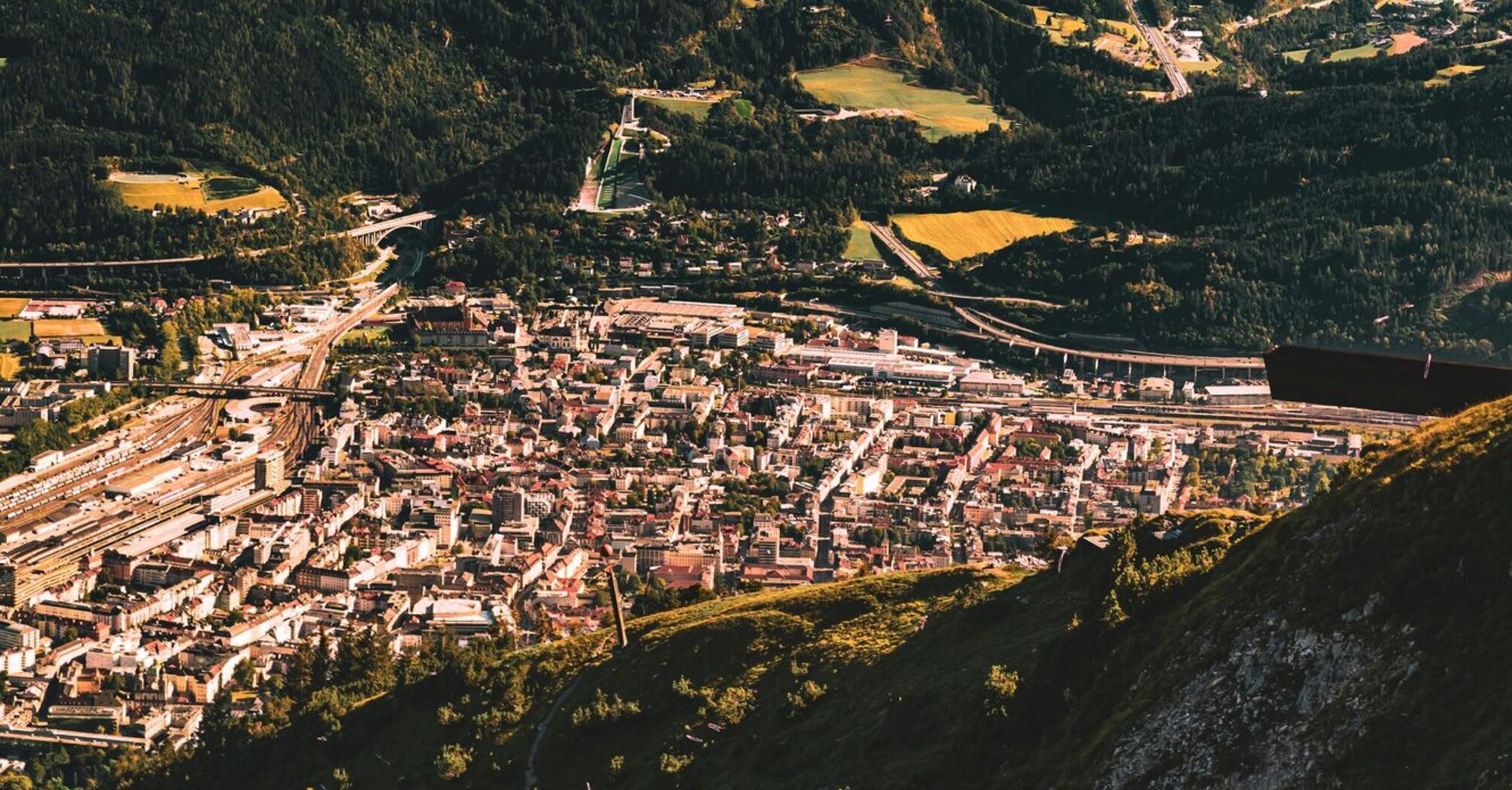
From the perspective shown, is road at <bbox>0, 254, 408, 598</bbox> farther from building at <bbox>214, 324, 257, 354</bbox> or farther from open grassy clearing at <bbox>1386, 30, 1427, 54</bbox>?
open grassy clearing at <bbox>1386, 30, 1427, 54</bbox>

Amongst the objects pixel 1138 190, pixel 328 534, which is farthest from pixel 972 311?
pixel 328 534

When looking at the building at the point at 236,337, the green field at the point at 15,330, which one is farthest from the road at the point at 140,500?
the green field at the point at 15,330

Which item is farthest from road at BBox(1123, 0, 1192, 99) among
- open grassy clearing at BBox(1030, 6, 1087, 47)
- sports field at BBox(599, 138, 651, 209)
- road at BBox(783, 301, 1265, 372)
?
road at BBox(783, 301, 1265, 372)

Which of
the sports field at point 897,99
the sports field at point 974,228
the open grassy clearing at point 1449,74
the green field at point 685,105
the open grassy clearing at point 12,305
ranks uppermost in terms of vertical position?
the open grassy clearing at point 1449,74

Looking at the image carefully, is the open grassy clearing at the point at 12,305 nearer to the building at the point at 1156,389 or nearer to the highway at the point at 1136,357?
the highway at the point at 1136,357

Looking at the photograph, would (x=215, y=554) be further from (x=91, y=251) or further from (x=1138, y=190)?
(x=1138, y=190)

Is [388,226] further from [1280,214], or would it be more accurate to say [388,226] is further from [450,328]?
[1280,214]

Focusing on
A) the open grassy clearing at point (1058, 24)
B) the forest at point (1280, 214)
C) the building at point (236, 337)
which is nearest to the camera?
the building at point (236, 337)
